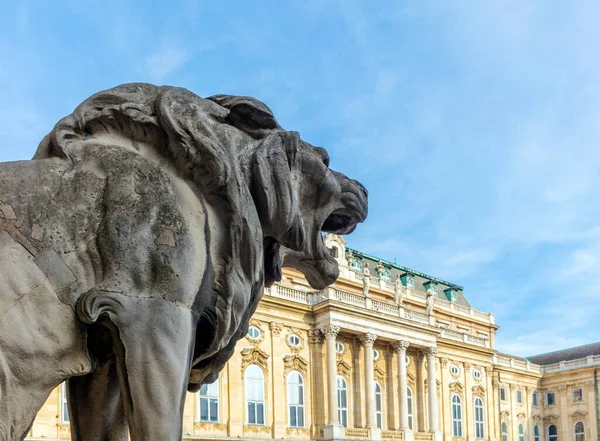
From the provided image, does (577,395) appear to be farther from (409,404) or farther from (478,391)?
(409,404)

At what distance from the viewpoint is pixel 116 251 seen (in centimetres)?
195

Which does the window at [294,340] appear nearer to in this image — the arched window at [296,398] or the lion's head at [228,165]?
the arched window at [296,398]

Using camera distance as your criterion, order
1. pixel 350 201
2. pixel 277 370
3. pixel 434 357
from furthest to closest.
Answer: pixel 434 357, pixel 277 370, pixel 350 201

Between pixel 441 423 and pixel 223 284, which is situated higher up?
pixel 223 284

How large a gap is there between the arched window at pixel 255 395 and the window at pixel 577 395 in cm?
2840

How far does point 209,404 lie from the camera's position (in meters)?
28.1

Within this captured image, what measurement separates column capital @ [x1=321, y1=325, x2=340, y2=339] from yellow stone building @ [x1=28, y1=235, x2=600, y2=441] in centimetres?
5

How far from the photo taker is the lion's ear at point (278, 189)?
2.21 metres

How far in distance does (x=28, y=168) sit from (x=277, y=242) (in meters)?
0.80

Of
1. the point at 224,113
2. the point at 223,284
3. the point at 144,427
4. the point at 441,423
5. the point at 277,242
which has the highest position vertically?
the point at 224,113

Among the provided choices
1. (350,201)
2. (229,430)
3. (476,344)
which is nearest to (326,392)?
(229,430)

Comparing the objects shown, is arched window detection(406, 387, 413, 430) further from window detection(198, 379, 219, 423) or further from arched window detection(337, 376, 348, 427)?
window detection(198, 379, 219, 423)

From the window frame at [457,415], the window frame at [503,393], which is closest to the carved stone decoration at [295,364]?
the window frame at [457,415]

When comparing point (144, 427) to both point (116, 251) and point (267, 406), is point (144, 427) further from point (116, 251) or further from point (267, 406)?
point (267, 406)
